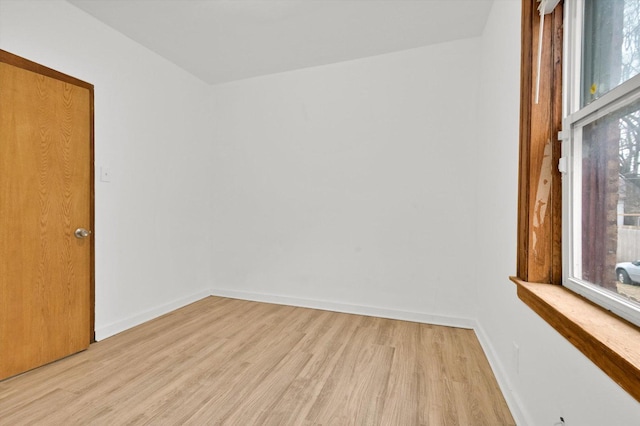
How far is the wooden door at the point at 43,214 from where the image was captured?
74.9 inches

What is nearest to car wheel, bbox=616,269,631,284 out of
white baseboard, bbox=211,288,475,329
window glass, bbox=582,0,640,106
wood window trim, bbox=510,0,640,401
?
wood window trim, bbox=510,0,640,401

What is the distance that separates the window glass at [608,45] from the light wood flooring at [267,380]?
1.62 m

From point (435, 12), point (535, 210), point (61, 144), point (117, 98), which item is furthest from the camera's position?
point (117, 98)

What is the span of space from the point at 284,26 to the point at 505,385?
3.13 metres

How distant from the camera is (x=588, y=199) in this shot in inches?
46.6

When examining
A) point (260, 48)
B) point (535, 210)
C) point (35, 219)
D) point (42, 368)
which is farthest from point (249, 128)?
point (535, 210)

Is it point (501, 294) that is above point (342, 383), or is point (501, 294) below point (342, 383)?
above

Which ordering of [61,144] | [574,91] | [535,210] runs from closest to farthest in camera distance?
[574,91] < [535,210] < [61,144]

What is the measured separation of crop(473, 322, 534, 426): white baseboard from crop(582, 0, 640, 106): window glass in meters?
1.46

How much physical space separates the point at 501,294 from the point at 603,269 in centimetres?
91

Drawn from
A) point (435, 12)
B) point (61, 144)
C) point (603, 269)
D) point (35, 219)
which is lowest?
point (603, 269)

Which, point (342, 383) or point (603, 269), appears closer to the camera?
point (603, 269)

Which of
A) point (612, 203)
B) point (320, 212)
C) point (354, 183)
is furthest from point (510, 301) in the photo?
point (320, 212)

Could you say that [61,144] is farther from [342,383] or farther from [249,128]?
[342,383]
